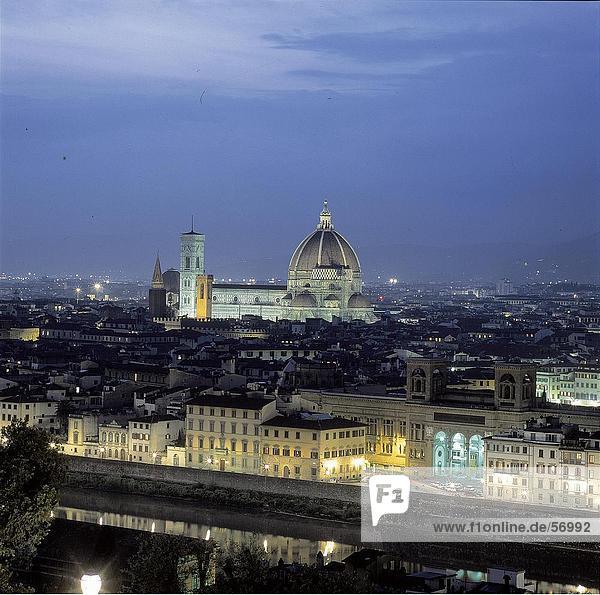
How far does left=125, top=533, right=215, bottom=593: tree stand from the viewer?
7.57 metres

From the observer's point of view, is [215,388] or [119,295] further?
[119,295]

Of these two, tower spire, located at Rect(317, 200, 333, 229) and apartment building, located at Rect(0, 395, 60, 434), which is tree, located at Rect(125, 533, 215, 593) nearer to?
apartment building, located at Rect(0, 395, 60, 434)

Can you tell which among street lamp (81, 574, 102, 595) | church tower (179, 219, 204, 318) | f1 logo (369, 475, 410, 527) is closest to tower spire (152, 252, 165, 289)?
church tower (179, 219, 204, 318)

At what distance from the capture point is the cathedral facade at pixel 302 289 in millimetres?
36312

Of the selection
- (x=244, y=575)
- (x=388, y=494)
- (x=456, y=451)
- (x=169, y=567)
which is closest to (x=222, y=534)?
(x=388, y=494)

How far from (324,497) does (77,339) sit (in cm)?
1796

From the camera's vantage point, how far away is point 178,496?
40.8 feet

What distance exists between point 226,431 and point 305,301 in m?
23.5

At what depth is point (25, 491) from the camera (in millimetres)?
7797

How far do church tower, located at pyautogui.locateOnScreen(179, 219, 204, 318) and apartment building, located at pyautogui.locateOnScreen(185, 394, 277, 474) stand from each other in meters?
24.7

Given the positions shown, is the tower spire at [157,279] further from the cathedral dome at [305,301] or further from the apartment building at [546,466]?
the apartment building at [546,466]

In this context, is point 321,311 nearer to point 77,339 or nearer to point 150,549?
point 77,339

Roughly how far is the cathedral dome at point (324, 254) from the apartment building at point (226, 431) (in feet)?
76.9

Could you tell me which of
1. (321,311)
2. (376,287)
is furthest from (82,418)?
(376,287)
